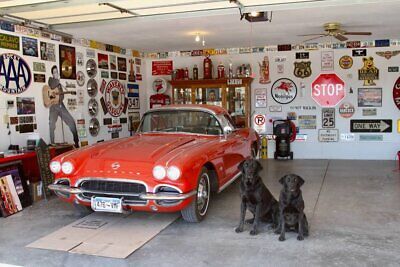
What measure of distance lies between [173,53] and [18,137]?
4380mm

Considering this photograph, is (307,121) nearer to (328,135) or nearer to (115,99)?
(328,135)

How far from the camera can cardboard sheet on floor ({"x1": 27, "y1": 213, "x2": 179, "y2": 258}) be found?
3453 millimetres

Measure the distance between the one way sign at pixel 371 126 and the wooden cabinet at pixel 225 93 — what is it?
7.15ft

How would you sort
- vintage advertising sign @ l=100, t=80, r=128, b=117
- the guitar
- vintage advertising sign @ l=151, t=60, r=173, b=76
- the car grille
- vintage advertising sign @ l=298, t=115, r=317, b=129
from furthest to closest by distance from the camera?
1. vintage advertising sign @ l=151, t=60, r=173, b=76
2. vintage advertising sign @ l=298, t=115, r=317, b=129
3. vintage advertising sign @ l=100, t=80, r=128, b=117
4. the guitar
5. the car grille

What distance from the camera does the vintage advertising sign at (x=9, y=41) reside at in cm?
530

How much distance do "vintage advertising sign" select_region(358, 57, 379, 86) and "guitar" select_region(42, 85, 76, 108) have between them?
222 inches

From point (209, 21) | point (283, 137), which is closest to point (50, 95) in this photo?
point (209, 21)

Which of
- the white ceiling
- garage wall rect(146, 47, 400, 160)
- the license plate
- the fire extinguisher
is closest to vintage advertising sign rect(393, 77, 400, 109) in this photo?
garage wall rect(146, 47, 400, 160)

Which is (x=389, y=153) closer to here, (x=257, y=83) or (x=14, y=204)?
(x=257, y=83)

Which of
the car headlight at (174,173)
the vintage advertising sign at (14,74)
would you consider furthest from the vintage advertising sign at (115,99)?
the car headlight at (174,173)

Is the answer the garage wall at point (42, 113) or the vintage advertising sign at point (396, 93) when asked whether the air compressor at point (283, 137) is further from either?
the garage wall at point (42, 113)

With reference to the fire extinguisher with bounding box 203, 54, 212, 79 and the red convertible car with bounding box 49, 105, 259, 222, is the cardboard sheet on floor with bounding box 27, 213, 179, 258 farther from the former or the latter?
the fire extinguisher with bounding box 203, 54, 212, 79

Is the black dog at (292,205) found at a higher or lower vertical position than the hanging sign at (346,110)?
lower

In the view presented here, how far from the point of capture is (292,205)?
140 inches
